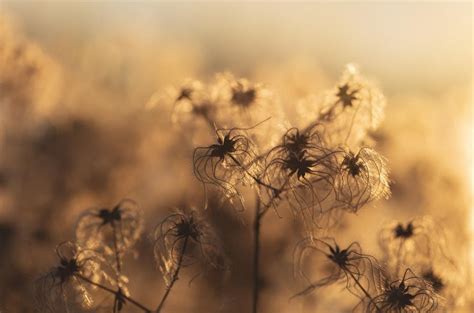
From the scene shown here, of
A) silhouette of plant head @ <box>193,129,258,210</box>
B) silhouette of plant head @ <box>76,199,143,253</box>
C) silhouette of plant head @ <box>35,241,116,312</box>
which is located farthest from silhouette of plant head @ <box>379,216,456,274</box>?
silhouette of plant head @ <box>35,241,116,312</box>

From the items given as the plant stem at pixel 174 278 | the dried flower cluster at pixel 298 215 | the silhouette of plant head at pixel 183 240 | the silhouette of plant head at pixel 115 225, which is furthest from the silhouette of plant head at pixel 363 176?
the silhouette of plant head at pixel 115 225

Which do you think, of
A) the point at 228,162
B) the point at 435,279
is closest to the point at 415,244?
the point at 435,279

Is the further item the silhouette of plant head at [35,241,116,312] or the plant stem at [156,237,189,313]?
the silhouette of plant head at [35,241,116,312]

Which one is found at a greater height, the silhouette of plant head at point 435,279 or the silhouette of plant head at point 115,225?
the silhouette of plant head at point 435,279

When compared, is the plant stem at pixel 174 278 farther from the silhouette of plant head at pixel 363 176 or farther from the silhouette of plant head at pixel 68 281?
the silhouette of plant head at pixel 363 176

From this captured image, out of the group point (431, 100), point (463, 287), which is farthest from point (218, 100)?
point (431, 100)

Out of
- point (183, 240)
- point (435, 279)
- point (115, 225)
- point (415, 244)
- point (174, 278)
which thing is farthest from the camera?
point (415, 244)

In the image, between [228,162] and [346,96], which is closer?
[228,162]

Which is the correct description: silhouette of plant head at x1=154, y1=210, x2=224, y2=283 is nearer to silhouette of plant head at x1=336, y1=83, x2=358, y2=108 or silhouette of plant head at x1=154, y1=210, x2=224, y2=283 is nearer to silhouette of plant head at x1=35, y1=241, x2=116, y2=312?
silhouette of plant head at x1=35, y1=241, x2=116, y2=312

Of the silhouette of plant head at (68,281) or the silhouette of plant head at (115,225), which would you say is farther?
the silhouette of plant head at (115,225)

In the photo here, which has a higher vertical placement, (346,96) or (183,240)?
(346,96)

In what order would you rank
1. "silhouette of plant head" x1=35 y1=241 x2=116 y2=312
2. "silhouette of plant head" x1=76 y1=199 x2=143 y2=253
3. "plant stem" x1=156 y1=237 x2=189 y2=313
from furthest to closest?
"silhouette of plant head" x1=76 y1=199 x2=143 y2=253, "silhouette of plant head" x1=35 y1=241 x2=116 y2=312, "plant stem" x1=156 y1=237 x2=189 y2=313

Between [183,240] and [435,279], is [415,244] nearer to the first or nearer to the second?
[435,279]
